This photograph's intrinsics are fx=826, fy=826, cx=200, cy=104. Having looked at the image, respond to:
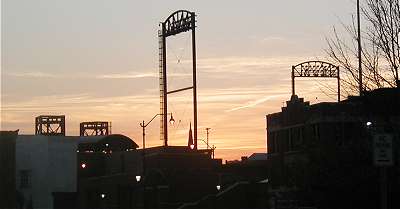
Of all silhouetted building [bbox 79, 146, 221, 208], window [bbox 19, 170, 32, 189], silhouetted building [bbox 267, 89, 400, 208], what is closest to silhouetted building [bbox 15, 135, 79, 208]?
window [bbox 19, 170, 32, 189]

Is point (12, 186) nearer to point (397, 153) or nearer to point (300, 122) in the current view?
point (300, 122)

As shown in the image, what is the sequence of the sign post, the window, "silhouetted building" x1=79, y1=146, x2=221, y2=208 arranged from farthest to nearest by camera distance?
the window
"silhouetted building" x1=79, y1=146, x2=221, y2=208
the sign post

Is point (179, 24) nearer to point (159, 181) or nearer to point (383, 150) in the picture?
point (159, 181)

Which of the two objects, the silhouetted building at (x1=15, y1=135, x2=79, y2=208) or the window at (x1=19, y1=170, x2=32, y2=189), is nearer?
the silhouetted building at (x1=15, y1=135, x2=79, y2=208)

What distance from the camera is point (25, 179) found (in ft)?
292

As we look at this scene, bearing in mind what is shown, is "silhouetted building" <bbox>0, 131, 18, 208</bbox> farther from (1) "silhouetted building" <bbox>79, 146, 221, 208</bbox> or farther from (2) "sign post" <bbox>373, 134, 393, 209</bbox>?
(2) "sign post" <bbox>373, 134, 393, 209</bbox>

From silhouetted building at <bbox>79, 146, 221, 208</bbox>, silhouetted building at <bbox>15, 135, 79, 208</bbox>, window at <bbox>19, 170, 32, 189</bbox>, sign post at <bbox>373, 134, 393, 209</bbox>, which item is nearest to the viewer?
sign post at <bbox>373, 134, 393, 209</bbox>

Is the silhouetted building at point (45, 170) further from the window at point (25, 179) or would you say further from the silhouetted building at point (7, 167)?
the silhouetted building at point (7, 167)

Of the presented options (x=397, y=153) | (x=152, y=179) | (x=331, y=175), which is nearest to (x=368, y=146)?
(x=331, y=175)

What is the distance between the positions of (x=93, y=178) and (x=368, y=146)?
65.1 m

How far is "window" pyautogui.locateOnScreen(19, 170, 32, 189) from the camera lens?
88.9m

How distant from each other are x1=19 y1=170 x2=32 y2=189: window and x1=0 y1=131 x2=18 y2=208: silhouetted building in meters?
1.54

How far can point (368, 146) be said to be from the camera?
25.8m

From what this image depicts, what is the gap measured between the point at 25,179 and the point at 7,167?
291 cm
